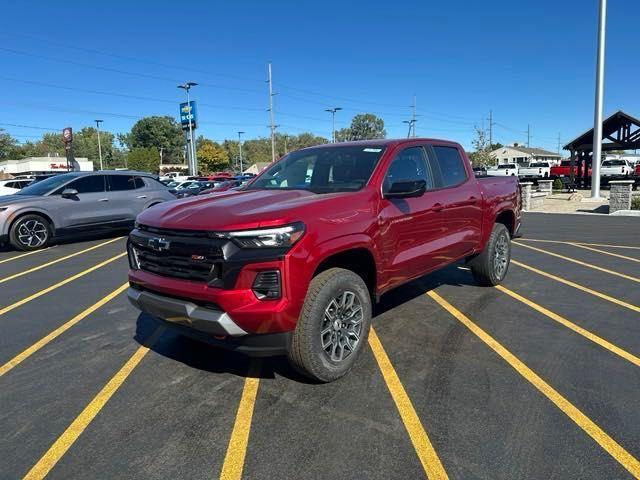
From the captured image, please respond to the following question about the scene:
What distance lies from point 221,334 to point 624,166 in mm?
37594

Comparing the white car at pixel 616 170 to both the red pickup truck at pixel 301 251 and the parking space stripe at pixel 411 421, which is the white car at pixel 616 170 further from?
the parking space stripe at pixel 411 421

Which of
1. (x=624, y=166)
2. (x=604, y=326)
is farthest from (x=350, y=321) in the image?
(x=624, y=166)

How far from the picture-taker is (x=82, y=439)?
2869 mm

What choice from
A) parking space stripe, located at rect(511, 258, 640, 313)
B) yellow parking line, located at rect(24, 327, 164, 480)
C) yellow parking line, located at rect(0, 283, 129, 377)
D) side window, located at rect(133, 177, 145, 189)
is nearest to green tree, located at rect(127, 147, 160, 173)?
side window, located at rect(133, 177, 145, 189)

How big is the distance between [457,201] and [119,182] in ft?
29.4

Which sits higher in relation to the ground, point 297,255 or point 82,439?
point 297,255

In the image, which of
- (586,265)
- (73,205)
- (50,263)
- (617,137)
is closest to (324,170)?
(586,265)

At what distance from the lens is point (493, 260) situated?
19.8ft

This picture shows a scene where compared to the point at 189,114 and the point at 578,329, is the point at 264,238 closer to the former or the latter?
the point at 578,329

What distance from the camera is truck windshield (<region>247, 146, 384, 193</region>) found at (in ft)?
13.5

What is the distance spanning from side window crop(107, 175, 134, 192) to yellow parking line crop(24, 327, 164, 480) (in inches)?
310

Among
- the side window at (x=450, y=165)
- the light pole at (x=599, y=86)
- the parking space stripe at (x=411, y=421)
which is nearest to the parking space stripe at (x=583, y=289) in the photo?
the side window at (x=450, y=165)

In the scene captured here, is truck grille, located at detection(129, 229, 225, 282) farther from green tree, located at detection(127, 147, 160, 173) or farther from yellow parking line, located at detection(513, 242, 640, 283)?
green tree, located at detection(127, 147, 160, 173)

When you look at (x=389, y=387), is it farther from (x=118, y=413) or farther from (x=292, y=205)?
(x=118, y=413)
